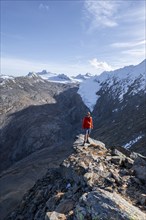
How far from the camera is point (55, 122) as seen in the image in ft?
400

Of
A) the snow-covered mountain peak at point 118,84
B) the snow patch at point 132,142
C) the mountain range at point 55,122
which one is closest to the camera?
the mountain range at point 55,122

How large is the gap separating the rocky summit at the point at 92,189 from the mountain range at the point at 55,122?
17.9 m

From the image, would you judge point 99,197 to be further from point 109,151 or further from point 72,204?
point 109,151

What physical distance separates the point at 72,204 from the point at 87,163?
212 inches

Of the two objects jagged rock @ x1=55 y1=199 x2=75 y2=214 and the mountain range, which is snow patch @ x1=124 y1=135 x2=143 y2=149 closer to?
the mountain range

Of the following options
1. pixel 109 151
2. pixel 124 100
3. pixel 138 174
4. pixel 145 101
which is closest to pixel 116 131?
pixel 145 101

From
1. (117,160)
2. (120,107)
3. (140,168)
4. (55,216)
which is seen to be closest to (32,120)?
(120,107)

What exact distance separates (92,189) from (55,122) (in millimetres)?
106652

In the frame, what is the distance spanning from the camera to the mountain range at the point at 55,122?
61.5m

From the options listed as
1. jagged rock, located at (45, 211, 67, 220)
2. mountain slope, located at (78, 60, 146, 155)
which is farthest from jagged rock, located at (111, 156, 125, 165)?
mountain slope, located at (78, 60, 146, 155)

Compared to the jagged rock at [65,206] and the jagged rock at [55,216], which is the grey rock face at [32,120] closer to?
the jagged rock at [65,206]

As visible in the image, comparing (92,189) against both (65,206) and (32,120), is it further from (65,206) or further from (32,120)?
(32,120)

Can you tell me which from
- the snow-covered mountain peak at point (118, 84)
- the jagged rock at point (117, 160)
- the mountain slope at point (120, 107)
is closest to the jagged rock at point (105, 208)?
the jagged rock at point (117, 160)

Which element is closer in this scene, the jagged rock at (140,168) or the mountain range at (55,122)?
the jagged rock at (140,168)
